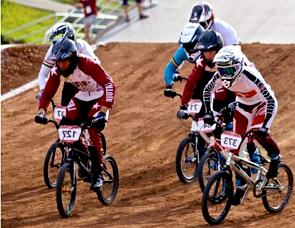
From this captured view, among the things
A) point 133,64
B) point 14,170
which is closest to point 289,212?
point 14,170

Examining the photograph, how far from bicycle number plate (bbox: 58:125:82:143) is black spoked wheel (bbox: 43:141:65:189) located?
160 cm

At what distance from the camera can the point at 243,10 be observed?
83.0 feet

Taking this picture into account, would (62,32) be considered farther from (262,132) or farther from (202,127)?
(262,132)

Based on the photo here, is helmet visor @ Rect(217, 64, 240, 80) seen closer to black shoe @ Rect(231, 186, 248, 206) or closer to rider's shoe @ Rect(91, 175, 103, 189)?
black shoe @ Rect(231, 186, 248, 206)

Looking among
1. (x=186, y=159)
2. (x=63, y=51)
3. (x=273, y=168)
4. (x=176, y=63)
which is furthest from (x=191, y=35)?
(x=273, y=168)

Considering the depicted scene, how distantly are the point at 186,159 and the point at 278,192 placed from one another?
6.88ft

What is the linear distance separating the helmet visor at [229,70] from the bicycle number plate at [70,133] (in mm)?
2108

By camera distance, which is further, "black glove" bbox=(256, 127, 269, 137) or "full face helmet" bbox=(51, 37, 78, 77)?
"full face helmet" bbox=(51, 37, 78, 77)

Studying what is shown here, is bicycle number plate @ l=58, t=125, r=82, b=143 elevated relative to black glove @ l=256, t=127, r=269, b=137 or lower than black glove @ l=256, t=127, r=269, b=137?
lower

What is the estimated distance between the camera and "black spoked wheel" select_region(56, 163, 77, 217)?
1193 cm

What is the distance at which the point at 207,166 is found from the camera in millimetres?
12766

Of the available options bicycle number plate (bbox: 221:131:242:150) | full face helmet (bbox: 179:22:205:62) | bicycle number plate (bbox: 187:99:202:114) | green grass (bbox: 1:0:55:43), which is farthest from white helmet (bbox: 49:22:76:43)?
green grass (bbox: 1:0:55:43)

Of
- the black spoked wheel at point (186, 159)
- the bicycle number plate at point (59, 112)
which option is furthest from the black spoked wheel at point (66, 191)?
the black spoked wheel at point (186, 159)

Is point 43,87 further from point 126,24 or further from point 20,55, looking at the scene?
point 126,24
